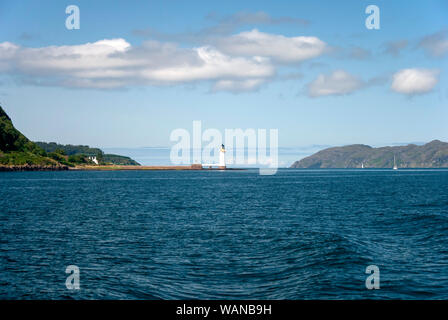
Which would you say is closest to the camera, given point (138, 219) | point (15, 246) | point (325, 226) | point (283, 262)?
point (283, 262)

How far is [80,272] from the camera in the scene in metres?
24.3

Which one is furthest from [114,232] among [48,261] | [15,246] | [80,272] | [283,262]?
[283,262]

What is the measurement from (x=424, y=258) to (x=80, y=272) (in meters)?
22.8

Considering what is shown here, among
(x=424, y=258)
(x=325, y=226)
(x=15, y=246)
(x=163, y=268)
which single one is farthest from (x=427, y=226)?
(x=15, y=246)

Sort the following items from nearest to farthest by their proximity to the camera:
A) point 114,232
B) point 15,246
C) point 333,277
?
point 333,277, point 15,246, point 114,232

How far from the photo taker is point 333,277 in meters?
23.4

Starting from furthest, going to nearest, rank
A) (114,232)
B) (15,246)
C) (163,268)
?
(114,232) → (15,246) → (163,268)

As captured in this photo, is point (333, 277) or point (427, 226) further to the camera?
point (427, 226)
